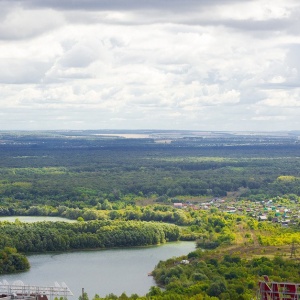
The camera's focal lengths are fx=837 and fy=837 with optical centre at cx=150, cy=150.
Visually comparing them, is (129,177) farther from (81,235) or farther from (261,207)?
(81,235)

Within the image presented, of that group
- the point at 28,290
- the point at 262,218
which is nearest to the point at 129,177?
the point at 262,218

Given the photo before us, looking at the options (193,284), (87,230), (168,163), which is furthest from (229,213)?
(168,163)

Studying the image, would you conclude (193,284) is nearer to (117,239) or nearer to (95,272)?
(95,272)

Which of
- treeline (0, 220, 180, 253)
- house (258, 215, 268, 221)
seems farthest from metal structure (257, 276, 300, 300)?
house (258, 215, 268, 221)

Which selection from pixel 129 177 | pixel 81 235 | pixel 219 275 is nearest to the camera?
pixel 219 275

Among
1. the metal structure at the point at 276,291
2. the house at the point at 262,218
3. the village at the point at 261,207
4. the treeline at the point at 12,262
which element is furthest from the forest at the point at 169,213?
the metal structure at the point at 276,291

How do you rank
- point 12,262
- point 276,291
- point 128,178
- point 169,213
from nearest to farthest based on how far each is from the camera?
1. point 276,291
2. point 12,262
3. point 169,213
4. point 128,178

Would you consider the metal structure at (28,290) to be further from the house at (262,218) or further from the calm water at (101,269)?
the house at (262,218)
